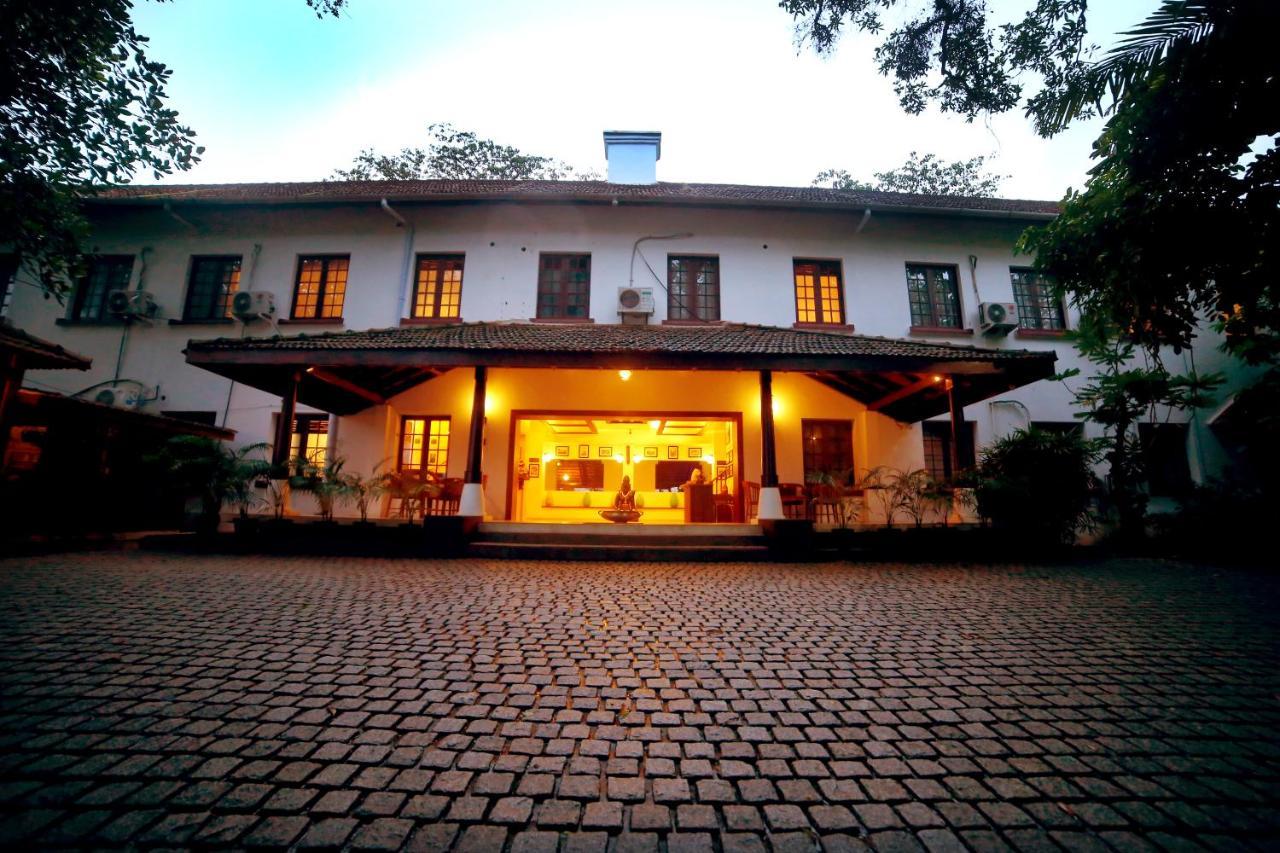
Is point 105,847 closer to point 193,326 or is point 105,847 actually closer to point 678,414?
point 678,414

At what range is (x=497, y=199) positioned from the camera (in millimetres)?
10750

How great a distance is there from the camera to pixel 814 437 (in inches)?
408

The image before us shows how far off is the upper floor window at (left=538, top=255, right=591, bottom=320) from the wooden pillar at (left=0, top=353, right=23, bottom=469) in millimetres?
7905

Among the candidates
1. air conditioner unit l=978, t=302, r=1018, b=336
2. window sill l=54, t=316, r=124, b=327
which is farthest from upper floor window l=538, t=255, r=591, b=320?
window sill l=54, t=316, r=124, b=327

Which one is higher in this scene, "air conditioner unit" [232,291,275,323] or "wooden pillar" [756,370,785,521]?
"air conditioner unit" [232,291,275,323]

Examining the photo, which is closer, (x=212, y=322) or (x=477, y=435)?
(x=477, y=435)

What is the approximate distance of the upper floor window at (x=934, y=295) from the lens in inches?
437

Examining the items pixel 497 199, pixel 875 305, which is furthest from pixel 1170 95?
pixel 497 199

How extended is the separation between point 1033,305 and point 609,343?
10.4 meters

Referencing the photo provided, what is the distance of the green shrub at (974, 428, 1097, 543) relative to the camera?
721 centimetres

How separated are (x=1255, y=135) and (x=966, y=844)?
4886 mm

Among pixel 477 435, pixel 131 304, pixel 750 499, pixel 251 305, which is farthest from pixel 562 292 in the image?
pixel 131 304

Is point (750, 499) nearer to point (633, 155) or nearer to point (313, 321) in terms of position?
point (633, 155)

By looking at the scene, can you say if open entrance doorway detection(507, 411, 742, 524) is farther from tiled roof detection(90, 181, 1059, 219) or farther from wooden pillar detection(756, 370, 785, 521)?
wooden pillar detection(756, 370, 785, 521)
